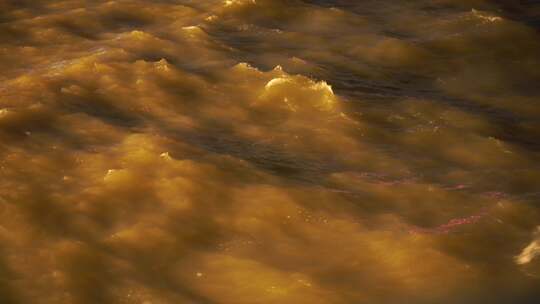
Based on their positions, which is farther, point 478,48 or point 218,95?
point 478,48

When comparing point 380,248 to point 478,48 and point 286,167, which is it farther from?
point 478,48

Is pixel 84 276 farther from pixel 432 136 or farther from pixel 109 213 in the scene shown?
pixel 432 136

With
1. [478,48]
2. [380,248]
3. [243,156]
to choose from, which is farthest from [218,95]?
[478,48]

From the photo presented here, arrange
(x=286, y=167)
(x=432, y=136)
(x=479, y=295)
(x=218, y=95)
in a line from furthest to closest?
(x=218, y=95) < (x=432, y=136) < (x=286, y=167) < (x=479, y=295)

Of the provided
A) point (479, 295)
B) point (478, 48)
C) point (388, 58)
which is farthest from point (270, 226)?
point (478, 48)

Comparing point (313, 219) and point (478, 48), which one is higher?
point (478, 48)

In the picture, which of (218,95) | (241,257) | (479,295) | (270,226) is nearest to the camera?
(479,295)
